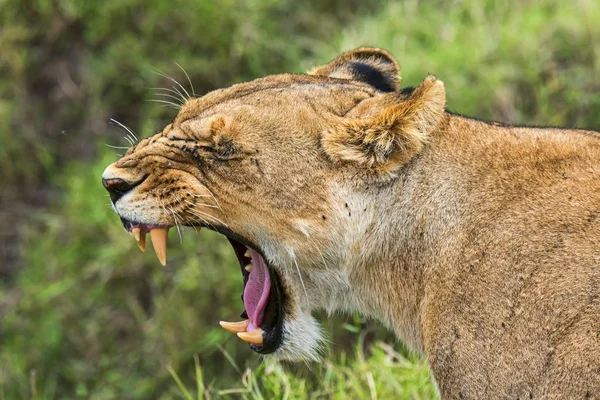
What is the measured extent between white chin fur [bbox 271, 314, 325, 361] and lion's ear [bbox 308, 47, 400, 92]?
811mm

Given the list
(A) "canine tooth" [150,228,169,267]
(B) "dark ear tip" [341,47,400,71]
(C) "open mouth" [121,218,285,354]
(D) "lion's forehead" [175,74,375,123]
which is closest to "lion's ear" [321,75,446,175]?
(D) "lion's forehead" [175,74,375,123]

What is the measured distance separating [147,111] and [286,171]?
14.6ft

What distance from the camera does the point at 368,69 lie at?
357 cm

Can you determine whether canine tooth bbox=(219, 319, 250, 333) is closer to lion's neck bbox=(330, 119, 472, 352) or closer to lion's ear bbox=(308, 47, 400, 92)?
lion's neck bbox=(330, 119, 472, 352)

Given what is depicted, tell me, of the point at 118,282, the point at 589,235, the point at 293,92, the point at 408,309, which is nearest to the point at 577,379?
the point at 589,235

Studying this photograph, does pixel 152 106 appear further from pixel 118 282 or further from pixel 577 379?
pixel 577 379

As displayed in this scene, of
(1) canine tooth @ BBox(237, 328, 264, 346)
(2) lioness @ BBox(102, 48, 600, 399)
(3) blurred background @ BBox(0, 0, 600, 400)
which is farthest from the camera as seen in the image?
(3) blurred background @ BBox(0, 0, 600, 400)

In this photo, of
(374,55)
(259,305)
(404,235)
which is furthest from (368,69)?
(259,305)

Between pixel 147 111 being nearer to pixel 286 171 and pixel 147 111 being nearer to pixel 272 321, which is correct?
pixel 272 321

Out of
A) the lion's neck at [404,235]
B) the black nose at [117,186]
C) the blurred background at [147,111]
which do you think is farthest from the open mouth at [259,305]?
the blurred background at [147,111]

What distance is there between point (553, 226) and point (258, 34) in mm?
4961

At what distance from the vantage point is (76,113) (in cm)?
767

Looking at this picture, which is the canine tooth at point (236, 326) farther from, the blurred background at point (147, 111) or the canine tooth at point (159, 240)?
the blurred background at point (147, 111)

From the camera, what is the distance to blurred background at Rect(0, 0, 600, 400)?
A: 246 inches
